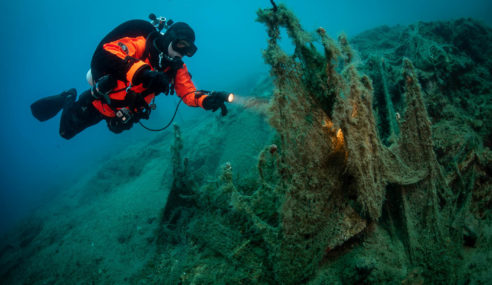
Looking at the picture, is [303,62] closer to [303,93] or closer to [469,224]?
[303,93]

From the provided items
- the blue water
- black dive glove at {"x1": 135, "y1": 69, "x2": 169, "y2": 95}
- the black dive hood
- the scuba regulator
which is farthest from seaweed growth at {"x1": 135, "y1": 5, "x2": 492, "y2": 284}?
the blue water

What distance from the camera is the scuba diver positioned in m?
3.19

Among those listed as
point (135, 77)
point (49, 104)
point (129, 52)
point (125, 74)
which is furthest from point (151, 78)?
point (49, 104)

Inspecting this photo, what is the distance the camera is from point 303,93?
5.30ft

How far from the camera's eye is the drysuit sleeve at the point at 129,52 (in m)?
3.02

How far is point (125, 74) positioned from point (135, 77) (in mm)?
423

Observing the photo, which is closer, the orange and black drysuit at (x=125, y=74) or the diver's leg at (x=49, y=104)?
the orange and black drysuit at (x=125, y=74)

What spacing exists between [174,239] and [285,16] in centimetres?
343

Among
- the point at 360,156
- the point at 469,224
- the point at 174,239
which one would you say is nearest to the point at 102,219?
the point at 174,239

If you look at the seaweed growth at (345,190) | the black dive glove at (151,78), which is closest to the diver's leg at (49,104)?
the black dive glove at (151,78)

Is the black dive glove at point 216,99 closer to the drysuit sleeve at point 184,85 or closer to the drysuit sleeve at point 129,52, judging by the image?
the drysuit sleeve at point 184,85

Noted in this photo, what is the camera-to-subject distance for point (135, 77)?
2.99 metres

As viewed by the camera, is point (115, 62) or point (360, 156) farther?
point (115, 62)

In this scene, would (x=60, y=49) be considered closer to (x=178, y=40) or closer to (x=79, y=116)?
(x=79, y=116)
